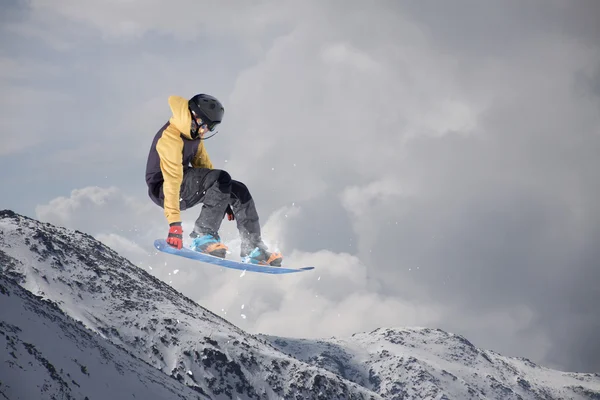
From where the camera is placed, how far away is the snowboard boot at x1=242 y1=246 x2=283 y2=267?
11.6 m

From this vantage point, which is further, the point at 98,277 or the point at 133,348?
the point at 98,277

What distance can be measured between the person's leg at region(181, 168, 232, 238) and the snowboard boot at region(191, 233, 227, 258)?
0.30ft

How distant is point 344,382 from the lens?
127 m

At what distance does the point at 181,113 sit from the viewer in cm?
973

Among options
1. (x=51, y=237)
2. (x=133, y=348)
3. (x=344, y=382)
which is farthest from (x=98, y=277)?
(x=344, y=382)

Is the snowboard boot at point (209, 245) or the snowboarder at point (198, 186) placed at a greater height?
the snowboarder at point (198, 186)

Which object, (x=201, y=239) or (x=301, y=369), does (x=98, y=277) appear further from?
(x=201, y=239)

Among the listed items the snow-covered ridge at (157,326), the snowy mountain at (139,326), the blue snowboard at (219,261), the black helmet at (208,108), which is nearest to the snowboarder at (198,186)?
the black helmet at (208,108)

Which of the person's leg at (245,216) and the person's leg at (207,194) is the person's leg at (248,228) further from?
the person's leg at (207,194)

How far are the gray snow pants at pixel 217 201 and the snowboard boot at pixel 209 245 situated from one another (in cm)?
11

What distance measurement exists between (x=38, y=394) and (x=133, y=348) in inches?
4230

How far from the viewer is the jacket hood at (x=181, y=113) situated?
9727mm

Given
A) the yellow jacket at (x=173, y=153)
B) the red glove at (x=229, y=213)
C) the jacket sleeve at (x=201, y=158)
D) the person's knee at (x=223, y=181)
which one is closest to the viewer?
the yellow jacket at (x=173, y=153)

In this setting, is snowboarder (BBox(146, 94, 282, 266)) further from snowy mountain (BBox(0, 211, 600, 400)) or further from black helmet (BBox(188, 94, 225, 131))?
snowy mountain (BBox(0, 211, 600, 400))
